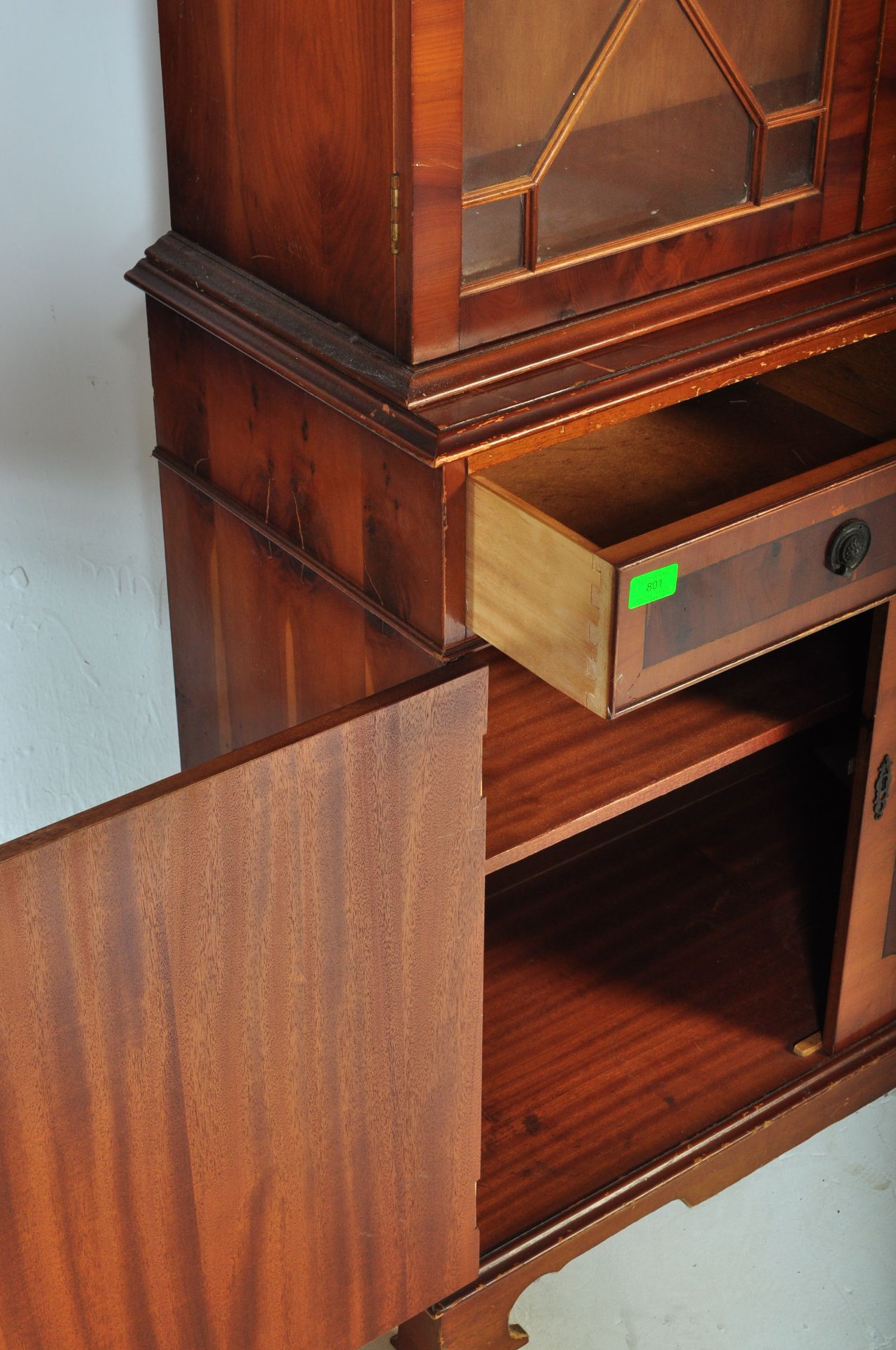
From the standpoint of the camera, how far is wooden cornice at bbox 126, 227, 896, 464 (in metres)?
1.08

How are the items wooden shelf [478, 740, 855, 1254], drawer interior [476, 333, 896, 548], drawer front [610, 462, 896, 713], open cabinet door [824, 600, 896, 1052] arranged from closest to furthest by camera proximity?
drawer front [610, 462, 896, 713]
drawer interior [476, 333, 896, 548]
open cabinet door [824, 600, 896, 1052]
wooden shelf [478, 740, 855, 1254]

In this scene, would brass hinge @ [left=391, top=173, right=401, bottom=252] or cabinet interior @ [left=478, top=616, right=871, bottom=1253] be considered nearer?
brass hinge @ [left=391, top=173, right=401, bottom=252]

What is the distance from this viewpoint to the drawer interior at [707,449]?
117 cm

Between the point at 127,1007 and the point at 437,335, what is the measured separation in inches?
18.3

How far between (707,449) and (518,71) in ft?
1.05

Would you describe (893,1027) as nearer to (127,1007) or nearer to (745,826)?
(745,826)

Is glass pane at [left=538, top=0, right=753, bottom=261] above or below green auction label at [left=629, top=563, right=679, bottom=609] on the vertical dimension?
above

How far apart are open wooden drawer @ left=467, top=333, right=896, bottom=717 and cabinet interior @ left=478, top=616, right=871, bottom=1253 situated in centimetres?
17

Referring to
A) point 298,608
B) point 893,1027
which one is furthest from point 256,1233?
point 893,1027

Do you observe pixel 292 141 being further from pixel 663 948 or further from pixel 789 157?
pixel 663 948

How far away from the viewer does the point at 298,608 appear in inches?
50.6

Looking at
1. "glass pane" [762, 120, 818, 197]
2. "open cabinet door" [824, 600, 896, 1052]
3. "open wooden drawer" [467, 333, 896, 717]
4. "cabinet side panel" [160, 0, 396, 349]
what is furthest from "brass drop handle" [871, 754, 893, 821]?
"cabinet side panel" [160, 0, 396, 349]

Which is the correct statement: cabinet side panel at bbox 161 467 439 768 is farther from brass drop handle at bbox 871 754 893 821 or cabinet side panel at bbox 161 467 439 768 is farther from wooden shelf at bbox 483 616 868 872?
brass drop handle at bbox 871 754 893 821

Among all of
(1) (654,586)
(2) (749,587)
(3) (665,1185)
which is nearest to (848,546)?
(2) (749,587)
